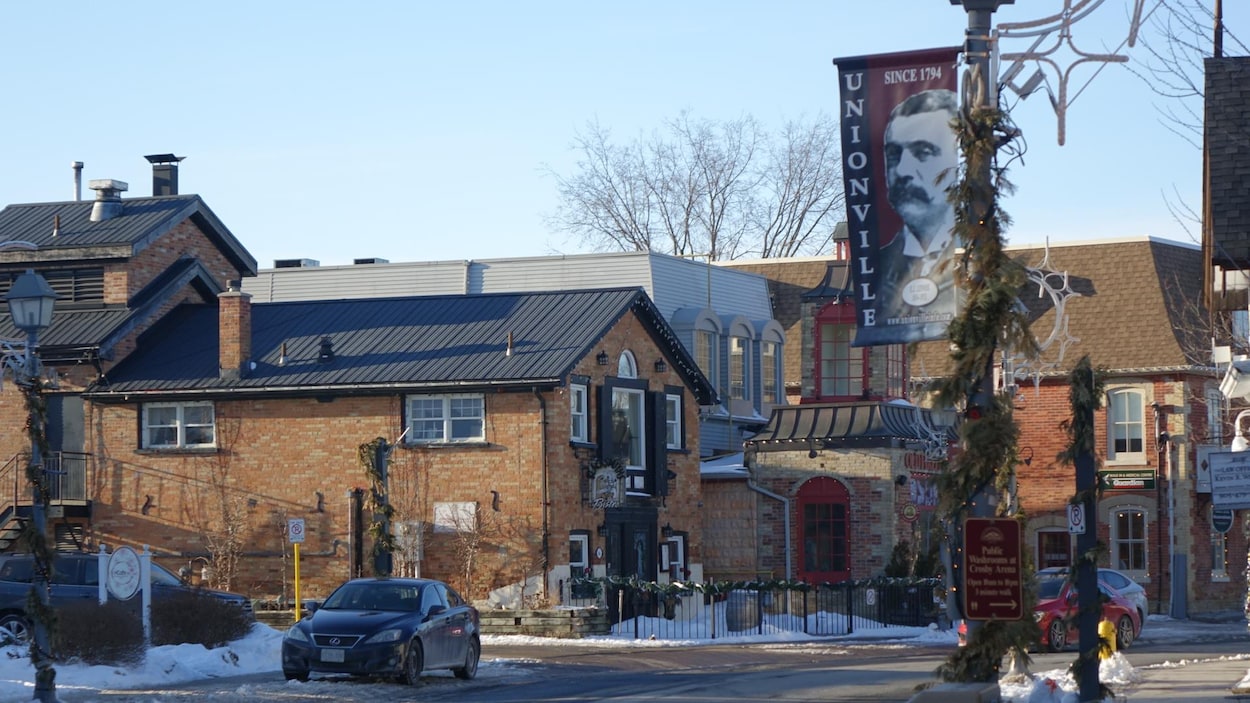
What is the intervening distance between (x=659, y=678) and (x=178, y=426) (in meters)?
17.7

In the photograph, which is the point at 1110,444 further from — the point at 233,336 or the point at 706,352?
the point at 233,336

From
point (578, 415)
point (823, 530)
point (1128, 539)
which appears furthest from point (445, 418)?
point (1128, 539)

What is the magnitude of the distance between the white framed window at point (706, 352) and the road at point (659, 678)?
14.6 m

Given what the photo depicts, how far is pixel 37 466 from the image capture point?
19.9 metres

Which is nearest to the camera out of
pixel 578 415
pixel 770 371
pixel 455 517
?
pixel 455 517

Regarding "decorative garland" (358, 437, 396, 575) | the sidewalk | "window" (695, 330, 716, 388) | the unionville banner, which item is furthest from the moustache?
"window" (695, 330, 716, 388)

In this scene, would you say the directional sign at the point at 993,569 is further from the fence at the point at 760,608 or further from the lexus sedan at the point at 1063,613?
the fence at the point at 760,608

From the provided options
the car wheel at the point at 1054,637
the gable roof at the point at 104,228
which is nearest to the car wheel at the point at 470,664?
the car wheel at the point at 1054,637

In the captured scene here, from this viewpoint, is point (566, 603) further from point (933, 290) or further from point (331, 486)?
point (933, 290)

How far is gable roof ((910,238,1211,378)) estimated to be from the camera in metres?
45.6

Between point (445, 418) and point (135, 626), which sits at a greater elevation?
point (445, 418)

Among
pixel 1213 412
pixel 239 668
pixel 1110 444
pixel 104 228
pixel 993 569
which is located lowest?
pixel 239 668

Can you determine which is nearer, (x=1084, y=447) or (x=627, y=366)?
(x=1084, y=447)

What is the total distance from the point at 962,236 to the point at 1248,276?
10531mm
